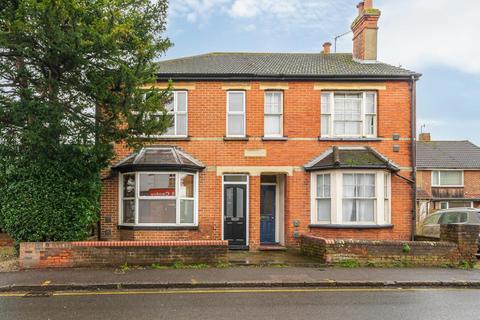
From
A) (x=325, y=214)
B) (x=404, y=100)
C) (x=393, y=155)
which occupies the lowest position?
(x=325, y=214)

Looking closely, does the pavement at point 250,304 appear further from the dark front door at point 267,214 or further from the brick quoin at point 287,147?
the dark front door at point 267,214

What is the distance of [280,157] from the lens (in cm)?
1797

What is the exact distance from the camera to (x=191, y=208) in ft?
57.1

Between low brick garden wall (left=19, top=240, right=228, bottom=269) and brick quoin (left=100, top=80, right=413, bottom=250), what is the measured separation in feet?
13.1

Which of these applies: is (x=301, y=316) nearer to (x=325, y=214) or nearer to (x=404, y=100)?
(x=325, y=214)

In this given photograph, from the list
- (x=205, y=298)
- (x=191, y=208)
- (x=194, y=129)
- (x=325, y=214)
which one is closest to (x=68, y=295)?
(x=205, y=298)

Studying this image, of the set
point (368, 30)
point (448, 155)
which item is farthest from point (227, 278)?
point (448, 155)

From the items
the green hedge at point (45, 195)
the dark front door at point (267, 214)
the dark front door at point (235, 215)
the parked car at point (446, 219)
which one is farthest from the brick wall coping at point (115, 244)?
the parked car at point (446, 219)

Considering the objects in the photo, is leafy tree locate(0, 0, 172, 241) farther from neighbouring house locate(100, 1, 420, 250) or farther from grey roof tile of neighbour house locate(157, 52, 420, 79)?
grey roof tile of neighbour house locate(157, 52, 420, 79)

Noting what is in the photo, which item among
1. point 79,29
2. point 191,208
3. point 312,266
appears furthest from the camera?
point 191,208

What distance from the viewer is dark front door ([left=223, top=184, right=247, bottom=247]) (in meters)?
17.9

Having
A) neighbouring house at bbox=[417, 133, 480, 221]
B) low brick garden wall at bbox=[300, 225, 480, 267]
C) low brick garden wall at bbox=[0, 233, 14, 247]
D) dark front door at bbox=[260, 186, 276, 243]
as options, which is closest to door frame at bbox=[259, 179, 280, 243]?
dark front door at bbox=[260, 186, 276, 243]

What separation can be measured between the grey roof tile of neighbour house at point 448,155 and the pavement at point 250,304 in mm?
34317

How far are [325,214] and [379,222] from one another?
75.2 inches
